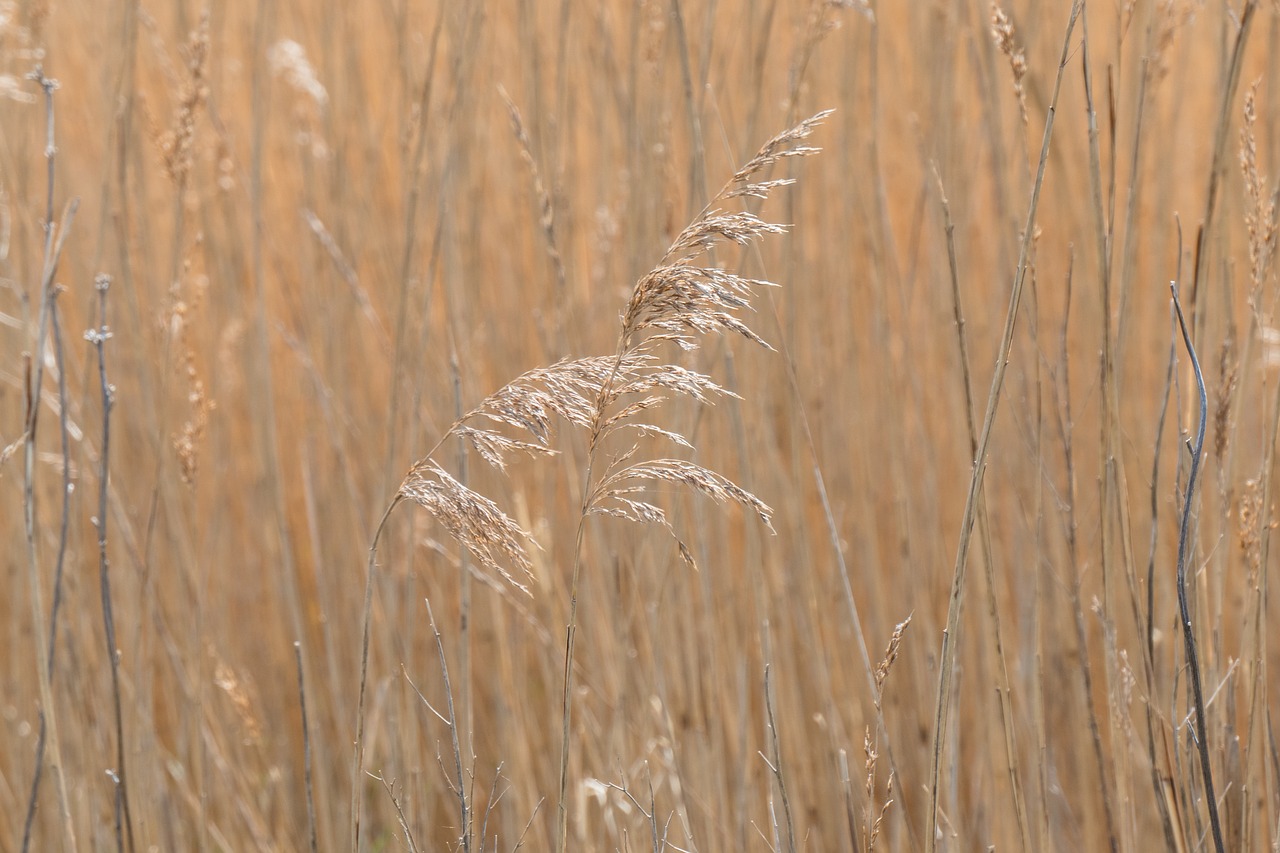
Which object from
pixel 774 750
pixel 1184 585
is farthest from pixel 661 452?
pixel 1184 585

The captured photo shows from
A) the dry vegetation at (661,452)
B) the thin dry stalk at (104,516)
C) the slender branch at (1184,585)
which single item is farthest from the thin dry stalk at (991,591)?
the thin dry stalk at (104,516)

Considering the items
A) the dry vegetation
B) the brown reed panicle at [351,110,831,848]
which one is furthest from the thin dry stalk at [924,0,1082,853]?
the brown reed panicle at [351,110,831,848]

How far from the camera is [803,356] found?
1.58 meters

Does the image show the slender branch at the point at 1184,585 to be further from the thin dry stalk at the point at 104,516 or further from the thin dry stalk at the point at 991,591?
the thin dry stalk at the point at 104,516

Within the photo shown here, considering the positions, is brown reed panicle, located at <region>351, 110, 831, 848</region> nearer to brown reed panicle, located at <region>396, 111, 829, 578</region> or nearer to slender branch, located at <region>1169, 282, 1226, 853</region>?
brown reed panicle, located at <region>396, 111, 829, 578</region>

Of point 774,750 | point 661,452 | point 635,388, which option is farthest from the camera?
point 661,452

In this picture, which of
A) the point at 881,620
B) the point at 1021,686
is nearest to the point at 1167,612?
the point at 1021,686

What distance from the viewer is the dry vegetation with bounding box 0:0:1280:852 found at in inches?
29.6

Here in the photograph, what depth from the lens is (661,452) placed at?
1281 millimetres

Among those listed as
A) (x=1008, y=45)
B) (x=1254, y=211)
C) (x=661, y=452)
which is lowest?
(x=661, y=452)

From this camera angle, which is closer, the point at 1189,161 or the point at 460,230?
Result: the point at 460,230

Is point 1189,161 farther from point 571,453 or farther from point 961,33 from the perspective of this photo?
point 571,453

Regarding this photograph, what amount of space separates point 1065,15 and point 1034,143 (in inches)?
17.4

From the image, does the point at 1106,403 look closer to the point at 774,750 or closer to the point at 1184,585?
the point at 1184,585
